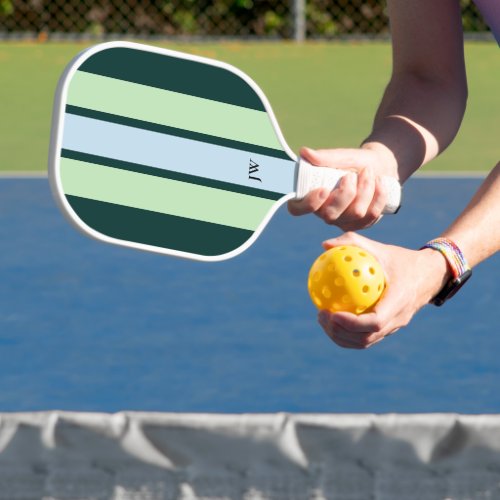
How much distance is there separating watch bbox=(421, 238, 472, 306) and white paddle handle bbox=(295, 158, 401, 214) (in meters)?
0.14

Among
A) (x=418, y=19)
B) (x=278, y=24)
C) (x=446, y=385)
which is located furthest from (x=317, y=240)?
(x=278, y=24)

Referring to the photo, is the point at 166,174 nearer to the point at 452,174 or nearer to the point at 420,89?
the point at 420,89

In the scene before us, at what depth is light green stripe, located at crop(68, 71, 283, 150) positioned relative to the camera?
237 centimetres

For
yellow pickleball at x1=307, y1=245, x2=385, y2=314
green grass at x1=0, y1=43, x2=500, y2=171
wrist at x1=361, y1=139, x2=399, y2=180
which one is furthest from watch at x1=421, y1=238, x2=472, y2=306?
green grass at x1=0, y1=43, x2=500, y2=171

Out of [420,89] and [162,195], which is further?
[420,89]

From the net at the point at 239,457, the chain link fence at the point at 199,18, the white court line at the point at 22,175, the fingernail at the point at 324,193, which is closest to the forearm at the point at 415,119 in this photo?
the fingernail at the point at 324,193

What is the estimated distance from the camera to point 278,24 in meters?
13.9

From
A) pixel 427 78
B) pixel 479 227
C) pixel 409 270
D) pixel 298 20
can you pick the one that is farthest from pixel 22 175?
pixel 298 20

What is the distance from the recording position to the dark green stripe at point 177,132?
2.35 meters

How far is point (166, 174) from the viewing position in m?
2.42

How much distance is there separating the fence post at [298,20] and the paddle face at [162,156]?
11081 millimetres

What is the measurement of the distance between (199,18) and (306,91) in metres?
3.40

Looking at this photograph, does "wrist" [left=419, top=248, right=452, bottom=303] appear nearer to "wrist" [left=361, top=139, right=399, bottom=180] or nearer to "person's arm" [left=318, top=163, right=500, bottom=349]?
"person's arm" [left=318, top=163, right=500, bottom=349]

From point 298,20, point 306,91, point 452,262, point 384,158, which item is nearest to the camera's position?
point 452,262
